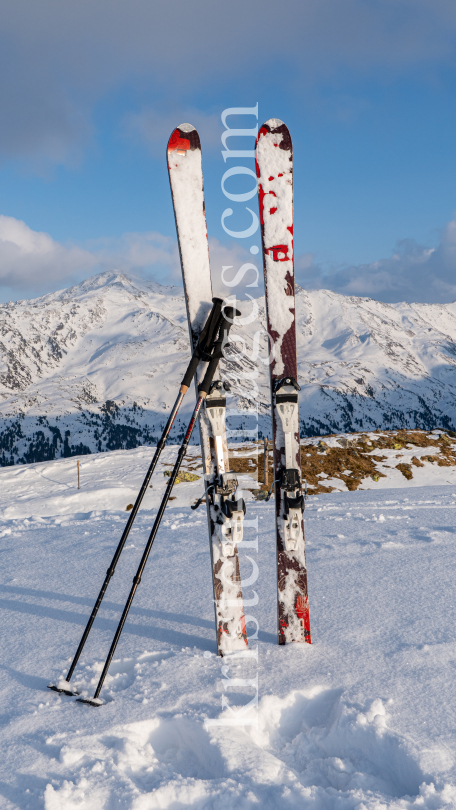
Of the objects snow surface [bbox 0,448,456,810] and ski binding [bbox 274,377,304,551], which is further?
ski binding [bbox 274,377,304,551]

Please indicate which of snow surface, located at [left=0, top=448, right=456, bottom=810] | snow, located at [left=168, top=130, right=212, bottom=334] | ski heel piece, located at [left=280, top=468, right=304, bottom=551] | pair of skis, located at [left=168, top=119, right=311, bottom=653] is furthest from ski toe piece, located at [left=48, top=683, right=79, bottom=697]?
snow, located at [left=168, top=130, right=212, bottom=334]

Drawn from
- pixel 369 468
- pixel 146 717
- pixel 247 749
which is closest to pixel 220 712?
pixel 247 749

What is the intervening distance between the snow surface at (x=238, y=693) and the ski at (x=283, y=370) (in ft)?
1.31

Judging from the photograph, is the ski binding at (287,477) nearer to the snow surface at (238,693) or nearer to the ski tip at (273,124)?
the snow surface at (238,693)

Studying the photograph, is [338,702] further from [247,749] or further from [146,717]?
[146,717]

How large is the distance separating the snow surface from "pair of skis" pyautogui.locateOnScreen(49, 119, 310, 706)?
1.63 ft

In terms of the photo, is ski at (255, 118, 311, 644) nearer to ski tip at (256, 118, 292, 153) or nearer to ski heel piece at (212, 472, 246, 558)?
ski tip at (256, 118, 292, 153)

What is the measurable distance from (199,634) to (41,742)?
1652 mm

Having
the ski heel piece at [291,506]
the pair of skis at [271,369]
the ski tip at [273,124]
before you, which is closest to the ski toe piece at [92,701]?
the pair of skis at [271,369]

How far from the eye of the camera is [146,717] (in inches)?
123

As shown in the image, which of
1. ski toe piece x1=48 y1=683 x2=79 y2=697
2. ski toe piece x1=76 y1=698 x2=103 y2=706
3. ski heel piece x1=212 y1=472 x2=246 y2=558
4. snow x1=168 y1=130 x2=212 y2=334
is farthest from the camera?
snow x1=168 y1=130 x2=212 y2=334

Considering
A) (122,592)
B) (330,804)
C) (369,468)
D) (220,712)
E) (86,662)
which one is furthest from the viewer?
(369,468)

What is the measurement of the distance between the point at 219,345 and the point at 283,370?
0.65 m

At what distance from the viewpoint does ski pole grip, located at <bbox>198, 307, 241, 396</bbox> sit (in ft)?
13.5
